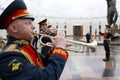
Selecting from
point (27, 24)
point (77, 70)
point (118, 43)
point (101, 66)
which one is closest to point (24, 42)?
point (27, 24)

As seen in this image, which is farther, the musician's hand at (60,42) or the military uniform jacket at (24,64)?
the musician's hand at (60,42)

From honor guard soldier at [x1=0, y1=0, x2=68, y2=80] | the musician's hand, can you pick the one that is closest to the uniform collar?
honor guard soldier at [x1=0, y1=0, x2=68, y2=80]

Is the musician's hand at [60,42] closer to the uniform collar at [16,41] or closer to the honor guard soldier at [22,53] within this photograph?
the honor guard soldier at [22,53]

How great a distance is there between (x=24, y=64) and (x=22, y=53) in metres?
0.13

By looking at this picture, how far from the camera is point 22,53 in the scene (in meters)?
2.22

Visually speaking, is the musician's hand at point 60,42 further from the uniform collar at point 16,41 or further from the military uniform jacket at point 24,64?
the uniform collar at point 16,41

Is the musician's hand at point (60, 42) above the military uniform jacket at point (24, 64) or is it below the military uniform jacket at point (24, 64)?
above

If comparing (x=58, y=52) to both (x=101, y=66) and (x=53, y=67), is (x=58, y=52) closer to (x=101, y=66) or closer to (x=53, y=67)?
(x=53, y=67)

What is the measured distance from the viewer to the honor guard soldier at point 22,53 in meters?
2.10

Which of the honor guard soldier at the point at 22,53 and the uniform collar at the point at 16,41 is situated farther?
the uniform collar at the point at 16,41

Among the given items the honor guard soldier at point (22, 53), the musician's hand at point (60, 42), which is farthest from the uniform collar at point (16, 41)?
the musician's hand at point (60, 42)

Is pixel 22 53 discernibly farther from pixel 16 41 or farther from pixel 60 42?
pixel 60 42

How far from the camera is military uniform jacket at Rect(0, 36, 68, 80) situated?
2088 millimetres

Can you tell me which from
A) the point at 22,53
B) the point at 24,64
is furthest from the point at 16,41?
the point at 24,64
